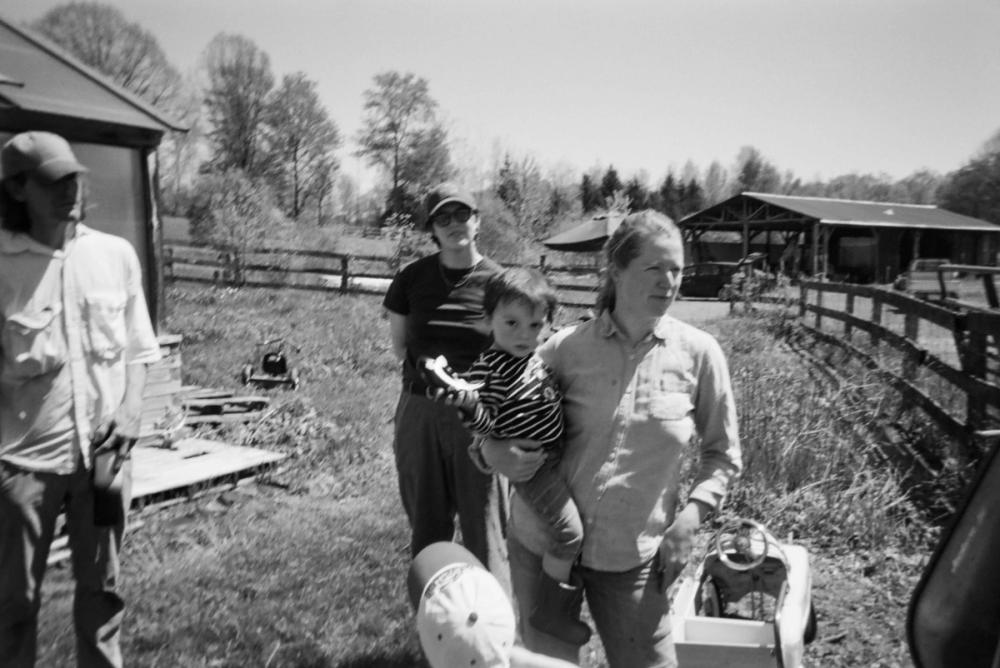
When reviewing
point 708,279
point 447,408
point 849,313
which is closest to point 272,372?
point 447,408

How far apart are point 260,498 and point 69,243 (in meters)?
3.03

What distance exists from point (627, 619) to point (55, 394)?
1.74 m

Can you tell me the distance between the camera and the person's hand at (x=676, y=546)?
1806 mm

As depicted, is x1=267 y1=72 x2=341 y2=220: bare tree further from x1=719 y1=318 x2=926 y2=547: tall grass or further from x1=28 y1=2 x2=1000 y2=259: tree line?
x1=719 y1=318 x2=926 y2=547: tall grass

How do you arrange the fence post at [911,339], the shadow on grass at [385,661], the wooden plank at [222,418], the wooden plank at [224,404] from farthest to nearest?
the wooden plank at [224,404] → the wooden plank at [222,418] → the fence post at [911,339] → the shadow on grass at [385,661]

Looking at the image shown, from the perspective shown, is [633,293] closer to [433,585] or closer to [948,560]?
[948,560]

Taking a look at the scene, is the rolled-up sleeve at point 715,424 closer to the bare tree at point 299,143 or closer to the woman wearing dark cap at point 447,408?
the woman wearing dark cap at point 447,408

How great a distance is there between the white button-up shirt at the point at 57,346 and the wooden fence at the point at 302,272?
581 inches

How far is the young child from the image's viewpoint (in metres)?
1.82

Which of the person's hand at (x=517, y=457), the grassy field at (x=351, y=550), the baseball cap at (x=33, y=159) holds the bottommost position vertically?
the grassy field at (x=351, y=550)

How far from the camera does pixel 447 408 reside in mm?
2908

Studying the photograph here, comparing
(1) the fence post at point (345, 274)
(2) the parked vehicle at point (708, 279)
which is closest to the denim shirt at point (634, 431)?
(1) the fence post at point (345, 274)

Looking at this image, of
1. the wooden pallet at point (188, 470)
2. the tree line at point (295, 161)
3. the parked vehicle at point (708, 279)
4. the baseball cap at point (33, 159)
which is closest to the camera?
the baseball cap at point (33, 159)

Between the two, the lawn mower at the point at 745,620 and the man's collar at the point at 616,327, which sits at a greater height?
the man's collar at the point at 616,327
